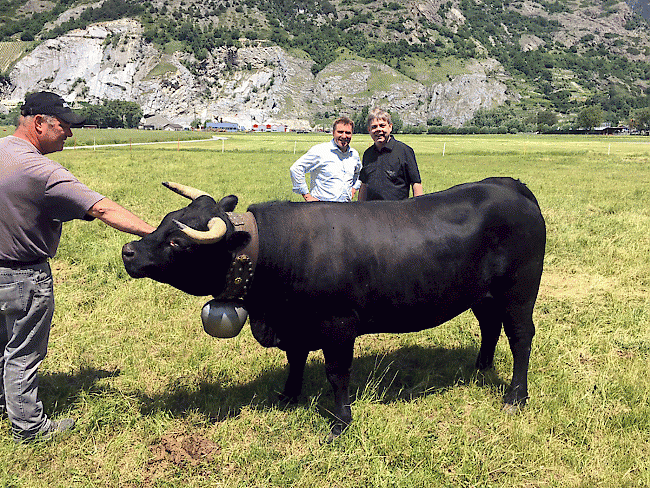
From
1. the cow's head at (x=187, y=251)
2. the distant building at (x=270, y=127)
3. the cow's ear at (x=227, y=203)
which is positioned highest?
the cow's ear at (x=227, y=203)

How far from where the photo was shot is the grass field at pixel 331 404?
3633 mm

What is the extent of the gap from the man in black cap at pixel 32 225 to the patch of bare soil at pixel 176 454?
1.00 m

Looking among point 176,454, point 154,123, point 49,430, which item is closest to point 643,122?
point 154,123

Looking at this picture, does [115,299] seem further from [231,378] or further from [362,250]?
[362,250]

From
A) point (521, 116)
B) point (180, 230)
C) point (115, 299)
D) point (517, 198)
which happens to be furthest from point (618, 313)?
point (521, 116)

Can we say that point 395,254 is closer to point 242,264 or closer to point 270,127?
point 242,264

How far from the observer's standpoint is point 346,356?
4074mm

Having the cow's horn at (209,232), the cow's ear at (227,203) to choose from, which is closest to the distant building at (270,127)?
the cow's ear at (227,203)

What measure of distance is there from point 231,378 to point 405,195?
329cm

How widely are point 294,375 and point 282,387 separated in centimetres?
35

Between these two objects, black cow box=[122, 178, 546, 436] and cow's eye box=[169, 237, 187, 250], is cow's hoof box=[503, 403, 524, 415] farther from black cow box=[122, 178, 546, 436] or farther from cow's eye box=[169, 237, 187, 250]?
cow's eye box=[169, 237, 187, 250]

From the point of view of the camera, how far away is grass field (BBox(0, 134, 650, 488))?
143 inches

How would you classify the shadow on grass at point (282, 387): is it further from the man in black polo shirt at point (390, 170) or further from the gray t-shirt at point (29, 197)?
the man in black polo shirt at point (390, 170)

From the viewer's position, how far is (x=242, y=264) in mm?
3742
